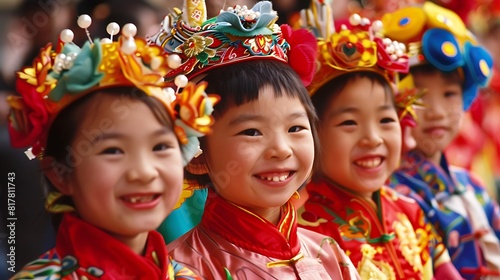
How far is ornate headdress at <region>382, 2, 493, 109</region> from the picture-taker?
121 inches

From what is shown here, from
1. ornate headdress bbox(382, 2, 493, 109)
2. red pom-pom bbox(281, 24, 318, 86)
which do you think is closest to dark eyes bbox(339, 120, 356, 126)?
red pom-pom bbox(281, 24, 318, 86)

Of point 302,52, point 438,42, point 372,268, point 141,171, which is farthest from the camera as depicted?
point 438,42

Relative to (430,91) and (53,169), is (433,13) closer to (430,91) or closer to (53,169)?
(430,91)

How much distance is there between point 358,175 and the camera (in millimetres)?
2557

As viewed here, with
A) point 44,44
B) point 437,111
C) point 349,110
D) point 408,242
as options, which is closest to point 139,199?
point 349,110

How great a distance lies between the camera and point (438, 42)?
3.07m

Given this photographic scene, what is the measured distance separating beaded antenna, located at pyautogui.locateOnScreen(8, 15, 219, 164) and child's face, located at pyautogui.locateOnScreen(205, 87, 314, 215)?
0.26 metres

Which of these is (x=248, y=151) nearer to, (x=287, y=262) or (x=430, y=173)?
(x=287, y=262)

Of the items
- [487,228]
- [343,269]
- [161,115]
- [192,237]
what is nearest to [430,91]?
[487,228]

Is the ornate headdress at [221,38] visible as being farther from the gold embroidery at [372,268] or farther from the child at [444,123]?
the child at [444,123]

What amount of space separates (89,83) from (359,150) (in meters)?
1.04

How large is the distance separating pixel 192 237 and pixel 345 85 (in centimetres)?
70

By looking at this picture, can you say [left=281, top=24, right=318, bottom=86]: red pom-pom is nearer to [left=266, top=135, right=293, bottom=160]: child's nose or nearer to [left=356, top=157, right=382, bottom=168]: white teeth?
[left=266, top=135, right=293, bottom=160]: child's nose

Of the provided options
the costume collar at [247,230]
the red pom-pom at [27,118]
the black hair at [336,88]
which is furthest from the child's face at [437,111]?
the red pom-pom at [27,118]
